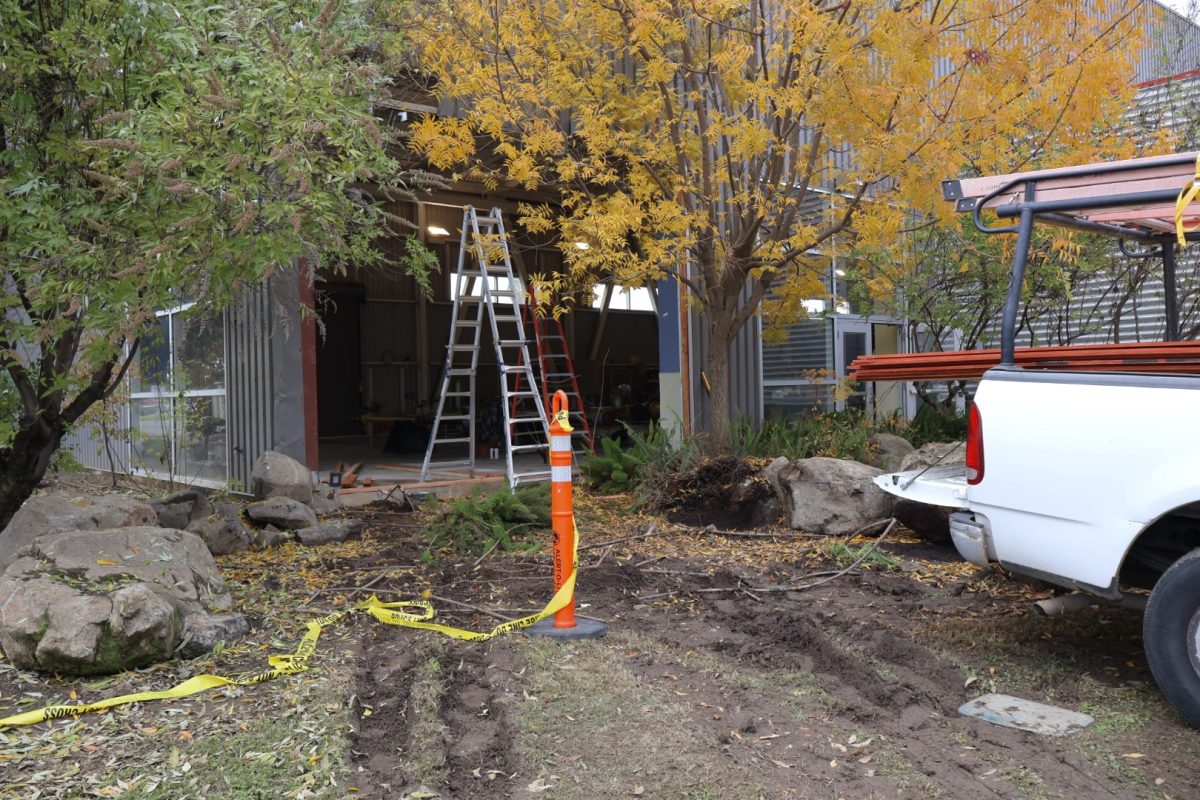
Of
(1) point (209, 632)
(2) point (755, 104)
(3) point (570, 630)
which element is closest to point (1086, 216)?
(3) point (570, 630)

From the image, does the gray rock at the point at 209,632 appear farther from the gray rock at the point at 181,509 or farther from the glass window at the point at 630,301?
the glass window at the point at 630,301

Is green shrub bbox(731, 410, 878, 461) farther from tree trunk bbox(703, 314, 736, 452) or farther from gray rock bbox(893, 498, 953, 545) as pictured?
gray rock bbox(893, 498, 953, 545)

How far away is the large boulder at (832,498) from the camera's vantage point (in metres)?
7.53

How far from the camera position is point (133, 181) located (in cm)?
433

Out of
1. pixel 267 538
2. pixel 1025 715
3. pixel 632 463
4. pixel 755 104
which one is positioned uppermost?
pixel 755 104

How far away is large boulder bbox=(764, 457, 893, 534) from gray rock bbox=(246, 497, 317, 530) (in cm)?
403

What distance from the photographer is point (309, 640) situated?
466cm

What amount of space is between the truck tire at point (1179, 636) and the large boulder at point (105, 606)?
412 cm

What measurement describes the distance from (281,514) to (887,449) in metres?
5.72

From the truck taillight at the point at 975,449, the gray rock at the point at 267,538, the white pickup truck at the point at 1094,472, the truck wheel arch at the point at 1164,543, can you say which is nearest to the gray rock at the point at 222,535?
the gray rock at the point at 267,538

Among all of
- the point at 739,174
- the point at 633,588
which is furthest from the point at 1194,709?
the point at 739,174

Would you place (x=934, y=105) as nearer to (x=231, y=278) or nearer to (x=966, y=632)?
(x=966, y=632)

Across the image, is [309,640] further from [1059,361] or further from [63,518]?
[1059,361]

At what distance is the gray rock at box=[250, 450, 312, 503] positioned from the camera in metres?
8.47
